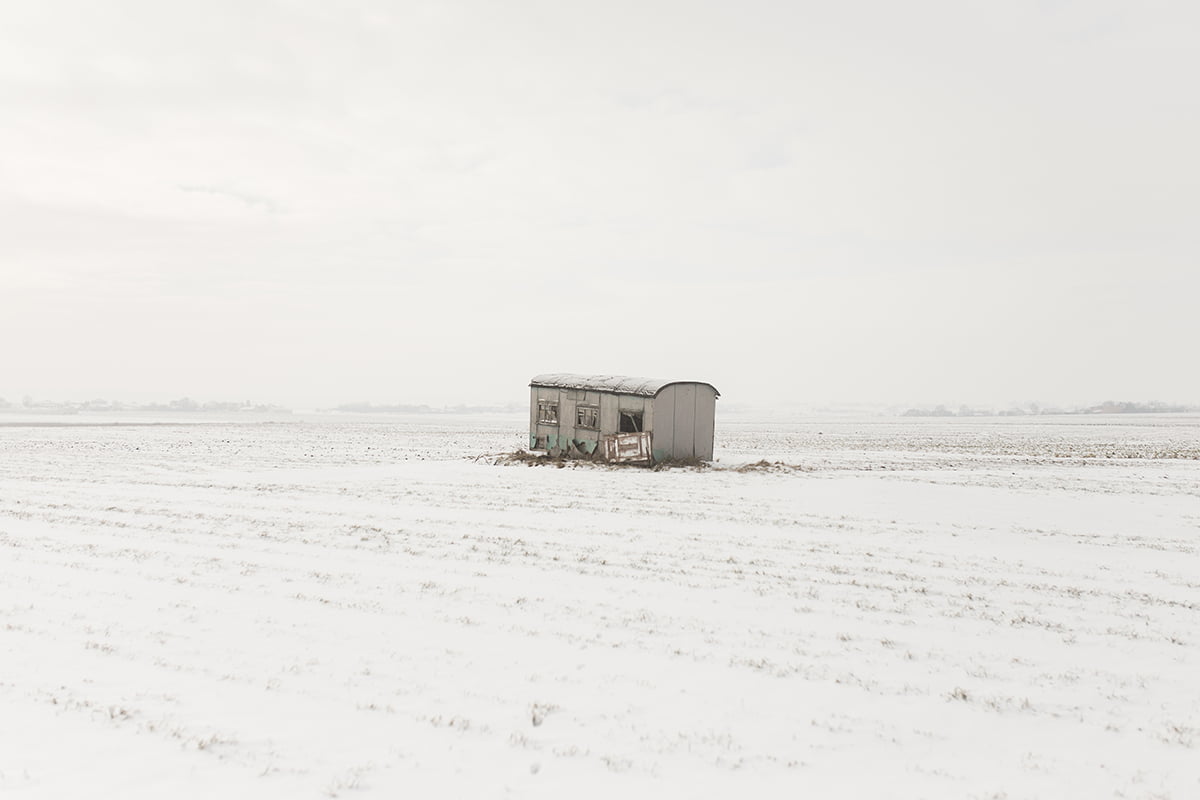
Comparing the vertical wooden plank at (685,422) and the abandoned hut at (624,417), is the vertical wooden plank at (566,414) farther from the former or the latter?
the vertical wooden plank at (685,422)

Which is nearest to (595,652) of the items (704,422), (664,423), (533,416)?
(664,423)

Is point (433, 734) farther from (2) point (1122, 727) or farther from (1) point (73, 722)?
(2) point (1122, 727)

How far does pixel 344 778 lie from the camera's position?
522 centimetres

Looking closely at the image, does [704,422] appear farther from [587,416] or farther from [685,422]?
[587,416]

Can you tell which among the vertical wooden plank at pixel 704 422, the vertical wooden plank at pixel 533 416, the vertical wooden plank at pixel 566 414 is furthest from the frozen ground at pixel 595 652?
the vertical wooden plank at pixel 533 416

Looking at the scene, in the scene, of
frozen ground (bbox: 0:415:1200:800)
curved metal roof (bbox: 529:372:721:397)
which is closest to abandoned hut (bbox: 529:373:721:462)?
curved metal roof (bbox: 529:372:721:397)

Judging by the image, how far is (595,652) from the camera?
25.8 ft

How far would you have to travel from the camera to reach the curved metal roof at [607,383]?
28734 mm

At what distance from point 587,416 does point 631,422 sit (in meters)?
2.37

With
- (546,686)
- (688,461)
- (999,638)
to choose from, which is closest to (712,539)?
(999,638)

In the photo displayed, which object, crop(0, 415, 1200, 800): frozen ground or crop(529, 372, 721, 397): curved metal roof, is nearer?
crop(0, 415, 1200, 800): frozen ground

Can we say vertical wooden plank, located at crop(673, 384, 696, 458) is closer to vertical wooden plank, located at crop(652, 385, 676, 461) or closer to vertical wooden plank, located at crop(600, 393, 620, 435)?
vertical wooden plank, located at crop(652, 385, 676, 461)

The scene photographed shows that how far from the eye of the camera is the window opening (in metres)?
28.8

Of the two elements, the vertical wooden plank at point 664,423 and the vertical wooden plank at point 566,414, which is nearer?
the vertical wooden plank at point 664,423
